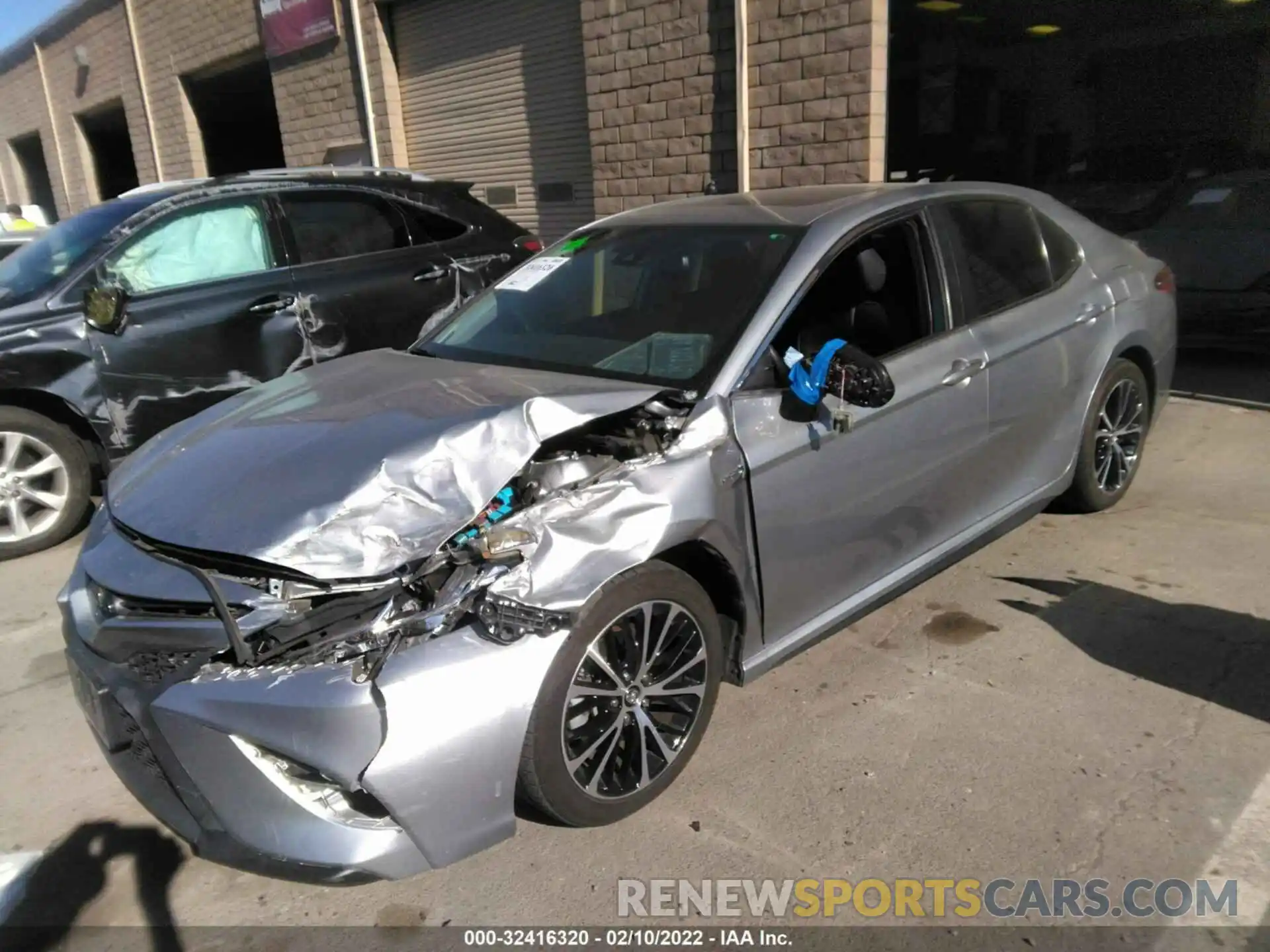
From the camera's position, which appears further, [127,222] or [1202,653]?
[127,222]

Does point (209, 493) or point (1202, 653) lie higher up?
point (209, 493)

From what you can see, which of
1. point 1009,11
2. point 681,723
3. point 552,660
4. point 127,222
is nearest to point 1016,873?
point 681,723

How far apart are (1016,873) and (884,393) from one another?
1.41m

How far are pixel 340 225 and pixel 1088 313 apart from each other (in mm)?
4264

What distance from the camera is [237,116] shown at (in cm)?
1752

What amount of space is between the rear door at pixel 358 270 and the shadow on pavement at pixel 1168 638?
386cm

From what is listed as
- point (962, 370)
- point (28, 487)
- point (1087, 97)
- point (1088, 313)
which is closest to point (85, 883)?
point (28, 487)

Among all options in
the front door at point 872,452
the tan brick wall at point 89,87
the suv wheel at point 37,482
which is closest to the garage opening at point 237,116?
the tan brick wall at point 89,87

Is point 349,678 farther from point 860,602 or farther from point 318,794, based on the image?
point 860,602

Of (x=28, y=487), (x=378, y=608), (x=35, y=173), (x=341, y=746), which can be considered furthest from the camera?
(x=35, y=173)

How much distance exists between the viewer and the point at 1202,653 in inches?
137

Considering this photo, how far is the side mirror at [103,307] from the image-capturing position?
4930mm

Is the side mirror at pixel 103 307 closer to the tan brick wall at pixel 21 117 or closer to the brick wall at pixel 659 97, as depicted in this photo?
the brick wall at pixel 659 97

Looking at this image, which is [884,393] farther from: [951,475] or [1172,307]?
[1172,307]
